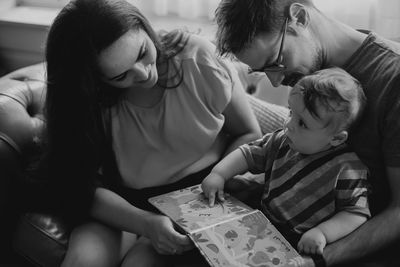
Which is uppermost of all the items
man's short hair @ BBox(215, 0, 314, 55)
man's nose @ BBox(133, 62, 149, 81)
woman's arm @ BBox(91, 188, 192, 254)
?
man's short hair @ BBox(215, 0, 314, 55)

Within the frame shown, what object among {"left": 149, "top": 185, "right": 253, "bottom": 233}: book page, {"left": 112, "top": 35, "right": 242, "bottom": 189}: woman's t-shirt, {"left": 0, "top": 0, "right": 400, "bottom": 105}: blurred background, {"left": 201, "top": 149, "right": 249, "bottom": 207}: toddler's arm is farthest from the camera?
{"left": 0, "top": 0, "right": 400, "bottom": 105}: blurred background

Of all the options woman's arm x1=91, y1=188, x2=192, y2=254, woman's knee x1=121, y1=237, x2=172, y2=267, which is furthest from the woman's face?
woman's knee x1=121, y1=237, x2=172, y2=267

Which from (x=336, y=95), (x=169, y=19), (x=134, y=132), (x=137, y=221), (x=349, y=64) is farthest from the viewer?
(x=169, y=19)

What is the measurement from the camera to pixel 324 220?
116 cm

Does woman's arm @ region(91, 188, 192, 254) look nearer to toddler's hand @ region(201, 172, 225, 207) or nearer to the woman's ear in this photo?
toddler's hand @ region(201, 172, 225, 207)

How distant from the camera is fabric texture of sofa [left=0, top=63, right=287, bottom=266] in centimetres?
135

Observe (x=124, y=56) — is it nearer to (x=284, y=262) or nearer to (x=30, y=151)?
(x=30, y=151)

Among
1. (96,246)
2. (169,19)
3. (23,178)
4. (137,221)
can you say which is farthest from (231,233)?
(169,19)

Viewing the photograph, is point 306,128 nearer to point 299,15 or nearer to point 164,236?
point 299,15

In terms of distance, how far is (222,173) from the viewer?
1.31 meters

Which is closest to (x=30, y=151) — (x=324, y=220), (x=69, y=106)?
(x=69, y=106)

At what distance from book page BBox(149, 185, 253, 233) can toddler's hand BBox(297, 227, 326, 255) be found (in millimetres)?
164

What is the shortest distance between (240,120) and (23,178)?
0.66m

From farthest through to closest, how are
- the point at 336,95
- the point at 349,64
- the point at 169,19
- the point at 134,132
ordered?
the point at 169,19
the point at 134,132
the point at 349,64
the point at 336,95
